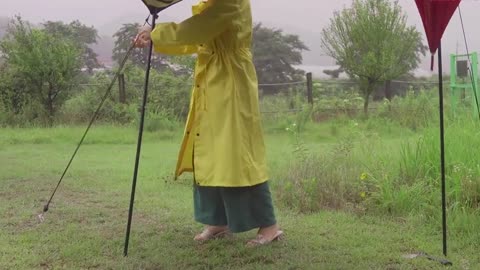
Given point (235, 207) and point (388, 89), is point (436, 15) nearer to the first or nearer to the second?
point (235, 207)

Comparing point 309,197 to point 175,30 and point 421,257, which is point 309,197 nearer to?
point 421,257

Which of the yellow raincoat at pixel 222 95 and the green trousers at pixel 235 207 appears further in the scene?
the green trousers at pixel 235 207

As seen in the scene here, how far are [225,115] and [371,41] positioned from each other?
8335 mm

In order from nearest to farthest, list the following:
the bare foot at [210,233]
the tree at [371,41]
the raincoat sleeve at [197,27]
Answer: the raincoat sleeve at [197,27] → the bare foot at [210,233] → the tree at [371,41]

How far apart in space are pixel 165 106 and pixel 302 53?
11.7 feet

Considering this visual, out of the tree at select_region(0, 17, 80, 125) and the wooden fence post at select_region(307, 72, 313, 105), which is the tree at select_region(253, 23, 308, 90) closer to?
the wooden fence post at select_region(307, 72, 313, 105)

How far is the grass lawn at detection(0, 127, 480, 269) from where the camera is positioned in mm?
2896

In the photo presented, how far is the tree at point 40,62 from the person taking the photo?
32.4ft

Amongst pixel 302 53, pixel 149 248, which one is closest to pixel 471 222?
pixel 149 248

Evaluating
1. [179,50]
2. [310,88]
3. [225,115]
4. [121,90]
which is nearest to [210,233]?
[225,115]

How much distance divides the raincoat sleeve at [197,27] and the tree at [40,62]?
303 inches

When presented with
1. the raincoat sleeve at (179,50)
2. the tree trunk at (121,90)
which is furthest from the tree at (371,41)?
the raincoat sleeve at (179,50)

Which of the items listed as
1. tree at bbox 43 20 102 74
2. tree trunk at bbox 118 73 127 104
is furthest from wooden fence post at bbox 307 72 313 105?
tree at bbox 43 20 102 74

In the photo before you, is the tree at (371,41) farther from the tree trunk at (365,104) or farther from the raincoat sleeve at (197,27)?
the raincoat sleeve at (197,27)
